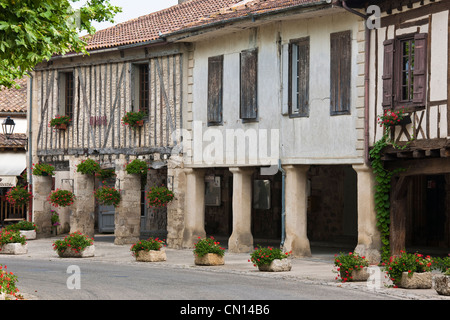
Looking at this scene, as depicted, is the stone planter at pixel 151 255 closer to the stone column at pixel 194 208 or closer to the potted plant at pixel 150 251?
the potted plant at pixel 150 251

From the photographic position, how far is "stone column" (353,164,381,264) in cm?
1906

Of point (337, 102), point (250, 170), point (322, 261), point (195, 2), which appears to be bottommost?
point (322, 261)

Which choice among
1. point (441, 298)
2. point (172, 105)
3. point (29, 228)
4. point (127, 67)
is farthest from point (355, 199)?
point (441, 298)

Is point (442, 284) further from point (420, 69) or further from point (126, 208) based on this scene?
point (126, 208)

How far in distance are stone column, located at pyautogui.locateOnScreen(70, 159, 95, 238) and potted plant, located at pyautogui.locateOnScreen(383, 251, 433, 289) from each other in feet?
45.9

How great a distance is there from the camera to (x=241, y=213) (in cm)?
2262

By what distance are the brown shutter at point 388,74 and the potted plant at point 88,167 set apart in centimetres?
1034

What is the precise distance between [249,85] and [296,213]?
3440mm

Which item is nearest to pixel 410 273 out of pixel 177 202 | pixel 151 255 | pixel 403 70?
pixel 403 70

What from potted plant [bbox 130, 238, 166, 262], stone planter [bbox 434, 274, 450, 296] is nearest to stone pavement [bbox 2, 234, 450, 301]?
stone planter [bbox 434, 274, 450, 296]

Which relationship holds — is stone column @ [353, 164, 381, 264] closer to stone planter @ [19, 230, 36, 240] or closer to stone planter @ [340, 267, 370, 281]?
stone planter @ [340, 267, 370, 281]

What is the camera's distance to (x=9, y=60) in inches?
444
